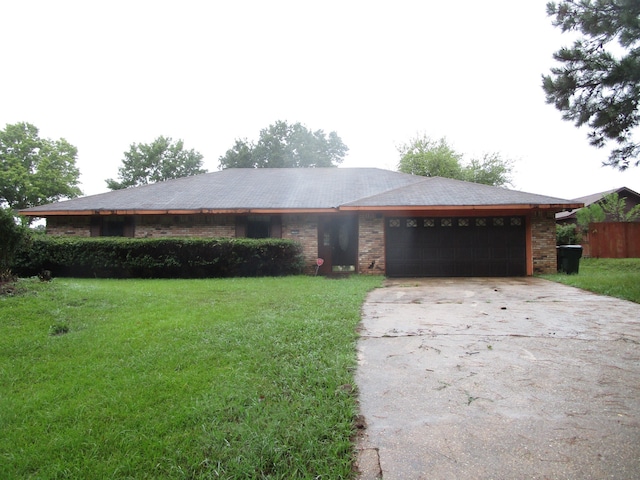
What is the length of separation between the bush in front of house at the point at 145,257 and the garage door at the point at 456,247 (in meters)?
4.14

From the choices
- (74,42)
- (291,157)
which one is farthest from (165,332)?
(291,157)

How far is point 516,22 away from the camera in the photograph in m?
7.05

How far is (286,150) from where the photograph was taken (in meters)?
35.2

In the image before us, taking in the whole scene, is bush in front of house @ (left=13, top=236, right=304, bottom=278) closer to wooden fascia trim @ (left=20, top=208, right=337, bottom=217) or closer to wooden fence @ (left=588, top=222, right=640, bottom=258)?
wooden fascia trim @ (left=20, top=208, right=337, bottom=217)

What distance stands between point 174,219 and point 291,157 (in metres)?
24.3

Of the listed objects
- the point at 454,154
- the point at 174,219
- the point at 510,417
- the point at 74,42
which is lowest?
the point at 510,417

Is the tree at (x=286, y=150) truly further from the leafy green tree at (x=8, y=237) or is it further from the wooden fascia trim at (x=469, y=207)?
the leafy green tree at (x=8, y=237)

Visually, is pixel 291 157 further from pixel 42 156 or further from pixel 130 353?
pixel 130 353

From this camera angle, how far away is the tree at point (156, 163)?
35344mm

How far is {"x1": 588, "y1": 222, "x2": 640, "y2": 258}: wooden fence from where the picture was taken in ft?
51.9

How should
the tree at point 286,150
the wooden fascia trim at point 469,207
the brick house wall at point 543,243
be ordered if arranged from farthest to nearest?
the tree at point 286,150, the brick house wall at point 543,243, the wooden fascia trim at point 469,207

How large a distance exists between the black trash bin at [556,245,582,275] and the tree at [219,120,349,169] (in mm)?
26557

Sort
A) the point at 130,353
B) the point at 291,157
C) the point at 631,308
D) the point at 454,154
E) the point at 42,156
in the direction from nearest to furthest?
the point at 130,353, the point at 631,308, the point at 454,154, the point at 42,156, the point at 291,157

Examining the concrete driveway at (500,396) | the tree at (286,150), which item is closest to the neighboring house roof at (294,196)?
the concrete driveway at (500,396)
